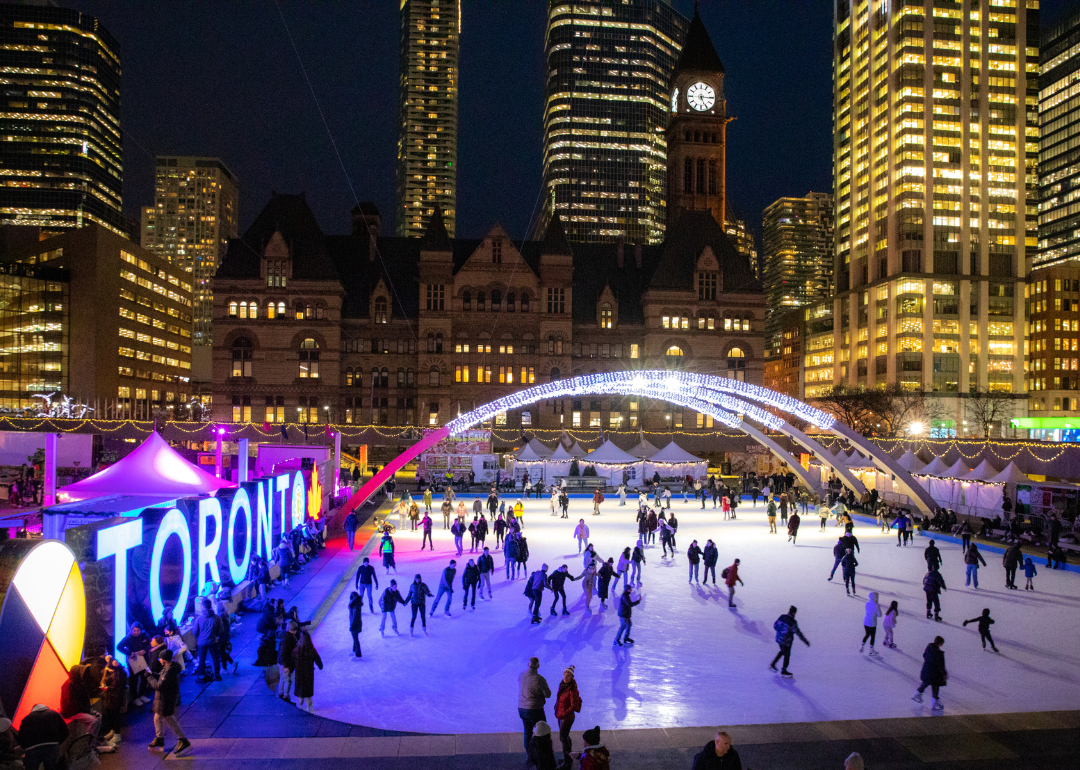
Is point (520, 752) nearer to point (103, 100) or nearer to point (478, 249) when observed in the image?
point (478, 249)

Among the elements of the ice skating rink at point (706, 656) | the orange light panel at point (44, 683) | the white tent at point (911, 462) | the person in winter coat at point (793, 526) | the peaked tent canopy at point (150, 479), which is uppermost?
the peaked tent canopy at point (150, 479)

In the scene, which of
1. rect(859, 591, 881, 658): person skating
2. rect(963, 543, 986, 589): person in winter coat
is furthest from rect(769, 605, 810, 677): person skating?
rect(963, 543, 986, 589): person in winter coat

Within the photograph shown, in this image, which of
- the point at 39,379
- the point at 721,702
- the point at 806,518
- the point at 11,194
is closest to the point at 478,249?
the point at 806,518

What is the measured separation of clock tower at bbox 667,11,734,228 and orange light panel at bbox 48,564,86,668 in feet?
266

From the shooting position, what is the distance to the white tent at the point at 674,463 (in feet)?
162

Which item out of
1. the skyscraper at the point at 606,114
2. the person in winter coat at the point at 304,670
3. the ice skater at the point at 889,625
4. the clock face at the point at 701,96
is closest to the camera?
the person in winter coat at the point at 304,670

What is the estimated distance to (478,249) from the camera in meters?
72.2

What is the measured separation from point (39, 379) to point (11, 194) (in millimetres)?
59994

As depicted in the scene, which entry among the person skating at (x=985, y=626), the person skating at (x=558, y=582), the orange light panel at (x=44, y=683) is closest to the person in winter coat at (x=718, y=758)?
the orange light panel at (x=44, y=683)

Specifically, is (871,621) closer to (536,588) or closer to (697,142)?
(536,588)

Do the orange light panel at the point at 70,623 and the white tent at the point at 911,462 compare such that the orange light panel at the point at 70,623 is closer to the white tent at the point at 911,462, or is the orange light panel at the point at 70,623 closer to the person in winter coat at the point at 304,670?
the person in winter coat at the point at 304,670

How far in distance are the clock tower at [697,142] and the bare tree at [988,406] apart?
44.8 m

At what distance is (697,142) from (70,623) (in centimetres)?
8816

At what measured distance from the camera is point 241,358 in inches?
2788
